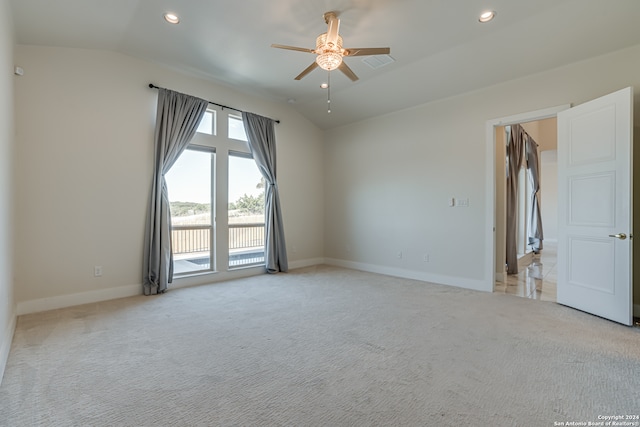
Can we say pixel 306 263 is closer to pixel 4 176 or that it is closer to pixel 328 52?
pixel 328 52

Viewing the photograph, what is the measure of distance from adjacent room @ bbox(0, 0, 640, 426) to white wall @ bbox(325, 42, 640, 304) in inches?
1.3

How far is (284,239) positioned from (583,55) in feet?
16.2

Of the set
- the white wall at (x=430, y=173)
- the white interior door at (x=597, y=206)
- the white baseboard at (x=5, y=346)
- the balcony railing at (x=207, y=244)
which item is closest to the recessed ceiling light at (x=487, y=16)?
the white wall at (x=430, y=173)

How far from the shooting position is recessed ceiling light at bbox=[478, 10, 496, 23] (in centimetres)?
303

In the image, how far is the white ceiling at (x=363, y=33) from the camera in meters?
2.96

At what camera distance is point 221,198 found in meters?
4.96

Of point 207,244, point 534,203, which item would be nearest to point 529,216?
point 534,203

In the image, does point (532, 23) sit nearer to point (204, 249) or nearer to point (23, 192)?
point (204, 249)

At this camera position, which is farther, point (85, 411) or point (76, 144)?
point (76, 144)

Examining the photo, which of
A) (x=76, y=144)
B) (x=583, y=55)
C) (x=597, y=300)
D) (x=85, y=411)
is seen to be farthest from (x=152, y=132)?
(x=597, y=300)

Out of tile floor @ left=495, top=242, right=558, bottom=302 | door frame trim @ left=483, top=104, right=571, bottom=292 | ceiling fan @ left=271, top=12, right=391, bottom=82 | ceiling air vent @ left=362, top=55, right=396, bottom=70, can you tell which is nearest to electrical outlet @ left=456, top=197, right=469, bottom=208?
door frame trim @ left=483, top=104, right=571, bottom=292

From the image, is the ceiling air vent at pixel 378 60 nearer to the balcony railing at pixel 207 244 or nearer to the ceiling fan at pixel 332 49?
the ceiling fan at pixel 332 49

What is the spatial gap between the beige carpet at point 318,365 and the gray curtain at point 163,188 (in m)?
0.49

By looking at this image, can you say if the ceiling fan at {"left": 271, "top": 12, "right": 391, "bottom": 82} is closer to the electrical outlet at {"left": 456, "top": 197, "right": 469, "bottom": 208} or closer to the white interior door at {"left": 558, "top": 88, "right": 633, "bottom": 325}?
the white interior door at {"left": 558, "top": 88, "right": 633, "bottom": 325}
